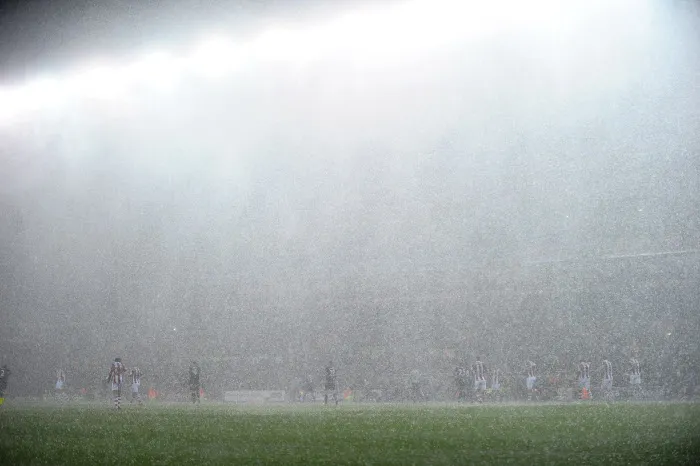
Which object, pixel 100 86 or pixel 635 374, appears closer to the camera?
pixel 635 374

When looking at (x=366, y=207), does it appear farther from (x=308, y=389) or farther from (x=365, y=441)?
(x=365, y=441)

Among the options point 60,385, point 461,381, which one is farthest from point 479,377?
point 60,385

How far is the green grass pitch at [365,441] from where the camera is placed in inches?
311

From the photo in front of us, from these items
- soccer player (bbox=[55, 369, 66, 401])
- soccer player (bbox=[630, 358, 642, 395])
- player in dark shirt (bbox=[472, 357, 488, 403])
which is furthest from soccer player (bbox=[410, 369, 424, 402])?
soccer player (bbox=[55, 369, 66, 401])

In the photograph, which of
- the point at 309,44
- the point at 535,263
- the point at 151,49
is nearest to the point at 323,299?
the point at 535,263

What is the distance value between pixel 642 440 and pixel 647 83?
1222 inches

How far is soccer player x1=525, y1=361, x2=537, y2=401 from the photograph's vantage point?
28.0 metres

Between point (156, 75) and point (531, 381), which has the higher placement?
point (156, 75)

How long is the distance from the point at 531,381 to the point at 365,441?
19628 millimetres

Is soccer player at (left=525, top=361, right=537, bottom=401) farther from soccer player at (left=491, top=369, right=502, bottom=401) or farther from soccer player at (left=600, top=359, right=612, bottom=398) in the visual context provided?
soccer player at (left=600, top=359, right=612, bottom=398)

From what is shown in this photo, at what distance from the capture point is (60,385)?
35094 millimetres

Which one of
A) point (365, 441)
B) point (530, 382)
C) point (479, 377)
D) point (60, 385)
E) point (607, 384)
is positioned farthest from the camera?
point (60, 385)

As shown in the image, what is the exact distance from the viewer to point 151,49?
28.5 meters

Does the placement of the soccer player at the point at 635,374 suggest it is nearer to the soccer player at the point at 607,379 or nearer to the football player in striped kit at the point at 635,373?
the football player in striped kit at the point at 635,373
